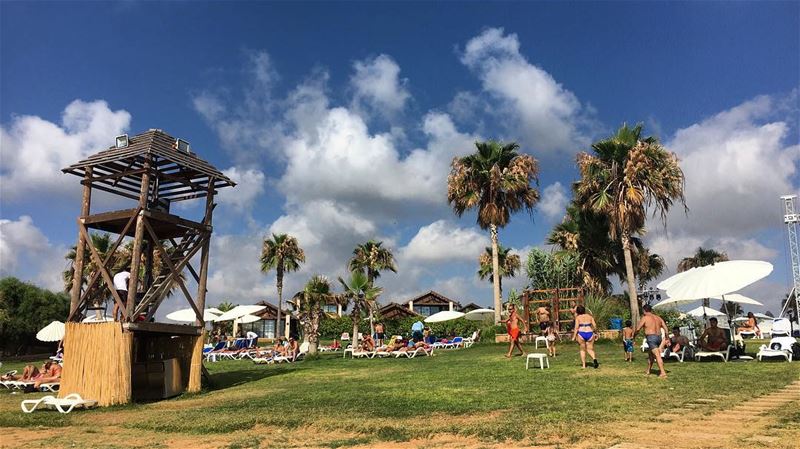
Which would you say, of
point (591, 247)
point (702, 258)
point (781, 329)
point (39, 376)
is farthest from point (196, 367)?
point (702, 258)

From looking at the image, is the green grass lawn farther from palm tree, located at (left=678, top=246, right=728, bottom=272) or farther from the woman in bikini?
palm tree, located at (left=678, top=246, right=728, bottom=272)

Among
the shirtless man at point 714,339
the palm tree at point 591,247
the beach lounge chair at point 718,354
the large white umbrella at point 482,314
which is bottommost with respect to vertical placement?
the beach lounge chair at point 718,354

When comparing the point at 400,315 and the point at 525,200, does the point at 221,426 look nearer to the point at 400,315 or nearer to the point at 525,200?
the point at 525,200

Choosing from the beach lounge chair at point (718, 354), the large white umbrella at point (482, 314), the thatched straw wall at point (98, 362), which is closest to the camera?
the thatched straw wall at point (98, 362)

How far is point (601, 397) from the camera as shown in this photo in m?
8.09

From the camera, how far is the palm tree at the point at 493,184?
1120 inches

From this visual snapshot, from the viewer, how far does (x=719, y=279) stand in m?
12.5

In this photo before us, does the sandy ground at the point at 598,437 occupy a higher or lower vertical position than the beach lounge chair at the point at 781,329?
lower

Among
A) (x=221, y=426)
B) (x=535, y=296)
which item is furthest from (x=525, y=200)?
(x=221, y=426)

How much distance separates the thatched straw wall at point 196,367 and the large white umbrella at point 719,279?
10.6 meters

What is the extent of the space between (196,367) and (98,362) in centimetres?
240

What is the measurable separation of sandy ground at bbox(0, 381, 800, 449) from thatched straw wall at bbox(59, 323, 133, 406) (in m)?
2.21

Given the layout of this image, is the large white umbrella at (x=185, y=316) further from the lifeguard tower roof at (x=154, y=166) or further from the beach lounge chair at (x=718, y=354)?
the beach lounge chair at (x=718, y=354)

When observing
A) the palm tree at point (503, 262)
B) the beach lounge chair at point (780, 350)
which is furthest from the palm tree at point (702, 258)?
the beach lounge chair at point (780, 350)
